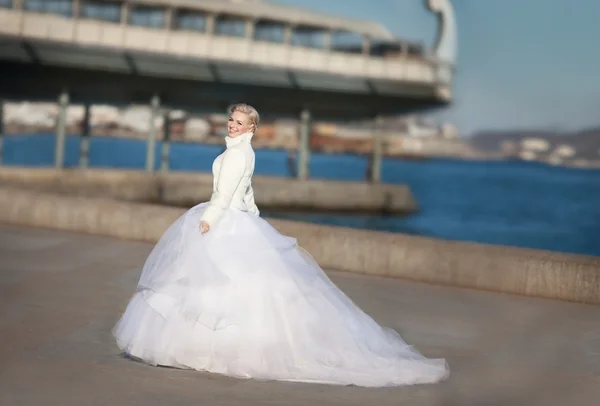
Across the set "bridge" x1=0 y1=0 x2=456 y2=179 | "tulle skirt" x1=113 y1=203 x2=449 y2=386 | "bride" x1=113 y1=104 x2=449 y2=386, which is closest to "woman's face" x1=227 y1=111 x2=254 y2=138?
"bride" x1=113 y1=104 x2=449 y2=386

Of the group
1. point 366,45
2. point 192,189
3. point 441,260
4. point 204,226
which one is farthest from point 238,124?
point 366,45

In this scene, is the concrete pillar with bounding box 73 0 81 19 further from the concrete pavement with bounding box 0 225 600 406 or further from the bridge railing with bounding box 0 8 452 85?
the concrete pavement with bounding box 0 225 600 406

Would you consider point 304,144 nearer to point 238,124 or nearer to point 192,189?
point 192,189

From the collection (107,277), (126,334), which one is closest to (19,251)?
(107,277)

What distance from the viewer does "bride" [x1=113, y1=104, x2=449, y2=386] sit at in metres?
5.30

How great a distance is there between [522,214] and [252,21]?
6975 cm

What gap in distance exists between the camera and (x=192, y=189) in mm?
34188

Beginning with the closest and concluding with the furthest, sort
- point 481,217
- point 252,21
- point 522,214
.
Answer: point 252,21
point 481,217
point 522,214

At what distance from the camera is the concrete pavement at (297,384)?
16.2 feet

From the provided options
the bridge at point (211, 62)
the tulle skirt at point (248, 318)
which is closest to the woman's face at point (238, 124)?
the tulle skirt at point (248, 318)

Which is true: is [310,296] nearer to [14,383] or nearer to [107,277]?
[14,383]

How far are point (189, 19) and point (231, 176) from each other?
111 feet

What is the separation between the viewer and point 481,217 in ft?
297

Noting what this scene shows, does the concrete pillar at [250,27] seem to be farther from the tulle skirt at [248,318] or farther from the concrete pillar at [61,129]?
the tulle skirt at [248,318]
